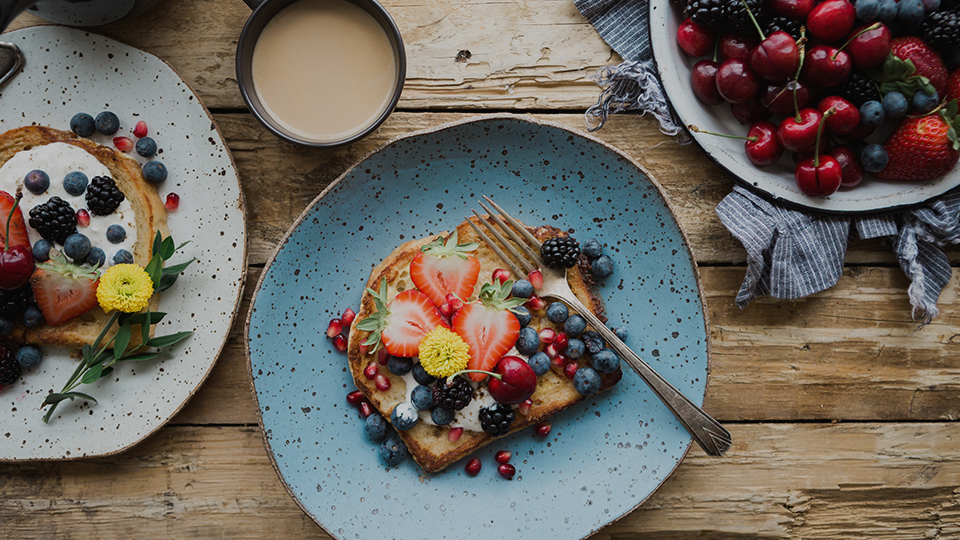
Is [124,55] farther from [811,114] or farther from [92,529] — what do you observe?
[811,114]

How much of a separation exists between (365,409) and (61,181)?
3.45 ft

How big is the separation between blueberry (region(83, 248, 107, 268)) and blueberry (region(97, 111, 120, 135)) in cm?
34

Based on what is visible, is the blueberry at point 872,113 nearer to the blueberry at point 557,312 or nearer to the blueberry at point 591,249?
the blueberry at point 591,249

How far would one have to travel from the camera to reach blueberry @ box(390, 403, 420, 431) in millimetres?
1529

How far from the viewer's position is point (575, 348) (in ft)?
5.15

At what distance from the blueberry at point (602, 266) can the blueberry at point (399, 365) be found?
0.58m

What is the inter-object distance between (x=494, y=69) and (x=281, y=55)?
600 millimetres

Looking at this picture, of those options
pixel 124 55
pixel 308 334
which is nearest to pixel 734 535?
pixel 308 334

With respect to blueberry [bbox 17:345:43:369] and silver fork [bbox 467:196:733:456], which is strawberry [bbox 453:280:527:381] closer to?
silver fork [bbox 467:196:733:456]

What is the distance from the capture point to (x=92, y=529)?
171cm

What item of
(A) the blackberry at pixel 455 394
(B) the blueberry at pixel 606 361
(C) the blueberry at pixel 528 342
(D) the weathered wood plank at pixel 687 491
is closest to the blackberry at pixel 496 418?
(A) the blackberry at pixel 455 394

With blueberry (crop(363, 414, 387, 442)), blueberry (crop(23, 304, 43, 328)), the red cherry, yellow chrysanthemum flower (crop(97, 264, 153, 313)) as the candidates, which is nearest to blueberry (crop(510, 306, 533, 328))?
blueberry (crop(363, 414, 387, 442))

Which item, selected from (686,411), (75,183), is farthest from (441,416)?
(75,183)

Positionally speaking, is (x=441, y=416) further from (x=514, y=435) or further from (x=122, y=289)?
(x=122, y=289)
